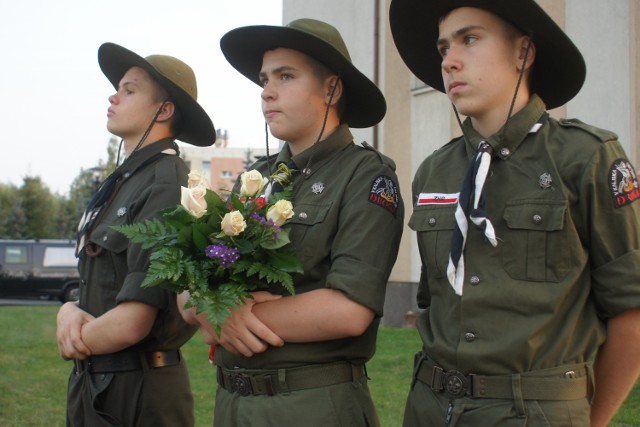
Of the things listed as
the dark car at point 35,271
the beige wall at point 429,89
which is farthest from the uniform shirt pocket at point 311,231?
the dark car at point 35,271

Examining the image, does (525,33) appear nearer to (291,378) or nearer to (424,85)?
(291,378)

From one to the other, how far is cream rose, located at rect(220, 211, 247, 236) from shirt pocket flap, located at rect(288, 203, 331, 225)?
1.36 feet

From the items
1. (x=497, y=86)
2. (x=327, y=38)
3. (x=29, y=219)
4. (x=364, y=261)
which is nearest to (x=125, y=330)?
(x=364, y=261)

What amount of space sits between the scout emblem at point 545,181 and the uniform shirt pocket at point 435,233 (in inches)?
12.4

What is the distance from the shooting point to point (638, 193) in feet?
8.55

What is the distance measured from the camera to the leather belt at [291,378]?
3.12 m

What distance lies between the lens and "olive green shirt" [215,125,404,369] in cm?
306

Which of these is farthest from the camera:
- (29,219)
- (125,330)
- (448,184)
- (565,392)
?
(29,219)

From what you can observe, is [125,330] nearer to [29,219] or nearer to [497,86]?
[497,86]

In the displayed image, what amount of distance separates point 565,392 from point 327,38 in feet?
5.65

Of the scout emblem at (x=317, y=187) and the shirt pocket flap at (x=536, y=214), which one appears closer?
the shirt pocket flap at (x=536, y=214)

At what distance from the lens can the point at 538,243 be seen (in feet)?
8.63

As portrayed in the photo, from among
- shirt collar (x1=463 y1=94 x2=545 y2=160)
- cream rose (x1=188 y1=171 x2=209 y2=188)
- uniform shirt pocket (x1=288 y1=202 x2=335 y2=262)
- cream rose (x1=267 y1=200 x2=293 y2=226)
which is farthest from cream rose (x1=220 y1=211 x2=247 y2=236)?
shirt collar (x1=463 y1=94 x2=545 y2=160)

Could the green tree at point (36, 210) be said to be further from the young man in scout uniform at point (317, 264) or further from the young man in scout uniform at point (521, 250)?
the young man in scout uniform at point (521, 250)
